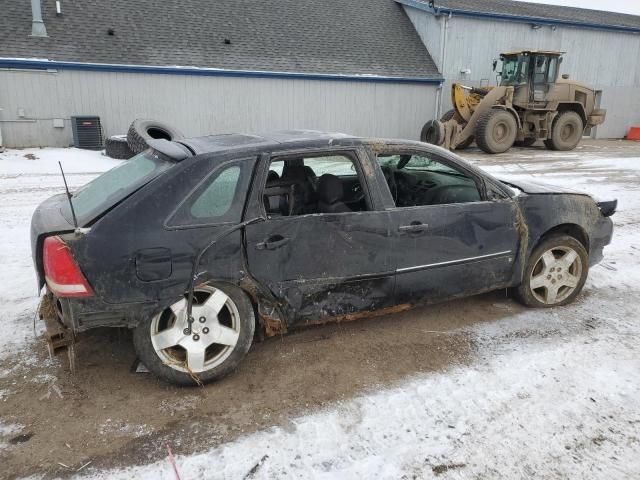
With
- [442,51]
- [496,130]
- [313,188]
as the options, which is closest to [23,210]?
[313,188]

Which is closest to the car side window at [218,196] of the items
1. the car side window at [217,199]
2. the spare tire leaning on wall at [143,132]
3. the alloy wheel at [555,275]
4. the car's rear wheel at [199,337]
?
the car side window at [217,199]

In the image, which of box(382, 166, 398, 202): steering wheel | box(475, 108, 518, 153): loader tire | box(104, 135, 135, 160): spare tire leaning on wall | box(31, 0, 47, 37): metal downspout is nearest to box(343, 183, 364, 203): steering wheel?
box(382, 166, 398, 202): steering wheel

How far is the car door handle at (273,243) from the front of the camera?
3.22 metres

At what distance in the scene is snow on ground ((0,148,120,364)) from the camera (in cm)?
393

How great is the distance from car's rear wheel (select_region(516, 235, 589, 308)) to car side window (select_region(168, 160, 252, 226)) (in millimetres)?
2500

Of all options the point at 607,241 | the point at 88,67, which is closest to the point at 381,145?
the point at 607,241

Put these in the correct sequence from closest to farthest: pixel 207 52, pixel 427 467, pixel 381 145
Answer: pixel 427 467 < pixel 381 145 < pixel 207 52

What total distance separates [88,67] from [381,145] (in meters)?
14.3

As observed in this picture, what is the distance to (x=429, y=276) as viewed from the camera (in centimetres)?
377

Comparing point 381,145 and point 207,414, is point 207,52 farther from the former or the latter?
point 207,414

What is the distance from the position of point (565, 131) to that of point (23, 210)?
683 inches

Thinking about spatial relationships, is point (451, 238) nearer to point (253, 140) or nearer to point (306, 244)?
point (306, 244)

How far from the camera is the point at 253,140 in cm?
359

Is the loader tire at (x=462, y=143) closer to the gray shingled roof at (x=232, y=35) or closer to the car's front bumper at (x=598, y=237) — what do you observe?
the gray shingled roof at (x=232, y=35)
